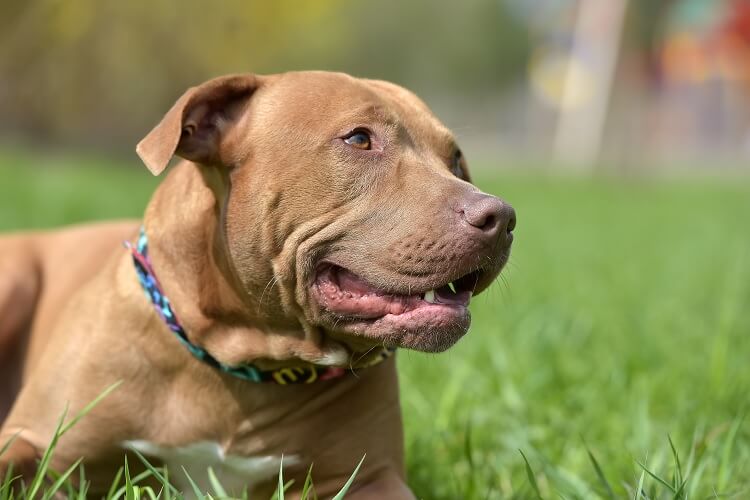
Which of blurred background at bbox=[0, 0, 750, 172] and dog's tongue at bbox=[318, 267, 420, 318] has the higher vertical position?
dog's tongue at bbox=[318, 267, 420, 318]

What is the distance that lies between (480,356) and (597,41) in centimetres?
3184

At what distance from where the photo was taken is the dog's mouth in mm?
2684

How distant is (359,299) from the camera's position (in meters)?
2.79

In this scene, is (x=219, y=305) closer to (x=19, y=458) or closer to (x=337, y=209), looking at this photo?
(x=337, y=209)

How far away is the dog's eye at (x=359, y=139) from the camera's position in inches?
113

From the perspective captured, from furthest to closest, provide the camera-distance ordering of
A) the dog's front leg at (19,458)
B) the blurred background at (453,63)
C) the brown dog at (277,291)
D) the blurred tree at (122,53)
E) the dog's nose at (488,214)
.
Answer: the blurred background at (453,63)
the blurred tree at (122,53)
the dog's front leg at (19,458)
the brown dog at (277,291)
the dog's nose at (488,214)

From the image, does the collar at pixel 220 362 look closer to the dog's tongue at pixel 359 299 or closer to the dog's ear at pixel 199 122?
the dog's tongue at pixel 359 299

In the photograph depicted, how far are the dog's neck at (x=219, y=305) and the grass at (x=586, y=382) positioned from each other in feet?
2.10

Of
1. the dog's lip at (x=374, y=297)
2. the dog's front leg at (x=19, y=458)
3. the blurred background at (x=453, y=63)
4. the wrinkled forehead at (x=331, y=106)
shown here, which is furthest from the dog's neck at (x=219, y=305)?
the blurred background at (x=453, y=63)

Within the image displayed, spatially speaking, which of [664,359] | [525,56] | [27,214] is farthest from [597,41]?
[664,359]

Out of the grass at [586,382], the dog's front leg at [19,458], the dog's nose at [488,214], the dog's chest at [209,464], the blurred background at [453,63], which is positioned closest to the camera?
the dog's nose at [488,214]

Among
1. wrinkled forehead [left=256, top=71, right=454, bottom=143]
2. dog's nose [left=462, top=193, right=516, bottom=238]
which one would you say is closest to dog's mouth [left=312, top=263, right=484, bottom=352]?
dog's nose [left=462, top=193, right=516, bottom=238]

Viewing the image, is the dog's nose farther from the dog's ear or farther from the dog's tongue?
the dog's ear

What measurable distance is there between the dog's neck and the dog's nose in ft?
1.95
